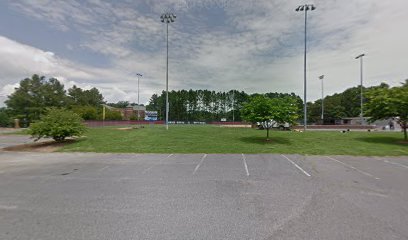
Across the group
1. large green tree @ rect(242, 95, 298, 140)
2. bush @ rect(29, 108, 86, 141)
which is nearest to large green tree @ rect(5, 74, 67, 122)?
bush @ rect(29, 108, 86, 141)

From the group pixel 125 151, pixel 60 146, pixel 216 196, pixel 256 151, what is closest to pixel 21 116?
pixel 60 146

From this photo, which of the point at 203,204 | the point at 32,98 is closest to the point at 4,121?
the point at 32,98

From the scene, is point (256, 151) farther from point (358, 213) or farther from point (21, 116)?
point (21, 116)

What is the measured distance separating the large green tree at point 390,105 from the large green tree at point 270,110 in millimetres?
8302

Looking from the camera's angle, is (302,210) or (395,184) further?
(395,184)

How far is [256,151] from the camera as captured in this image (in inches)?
628

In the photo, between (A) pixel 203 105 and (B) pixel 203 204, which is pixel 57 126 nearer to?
(B) pixel 203 204

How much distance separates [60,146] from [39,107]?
A: 174 feet

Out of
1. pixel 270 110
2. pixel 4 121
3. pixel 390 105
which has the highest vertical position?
pixel 390 105

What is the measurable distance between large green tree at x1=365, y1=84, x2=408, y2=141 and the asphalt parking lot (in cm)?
1388

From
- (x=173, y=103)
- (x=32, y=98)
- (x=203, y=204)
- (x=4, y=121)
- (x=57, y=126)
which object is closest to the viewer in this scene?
(x=203, y=204)

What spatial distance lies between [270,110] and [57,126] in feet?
61.1

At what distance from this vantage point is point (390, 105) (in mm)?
20297

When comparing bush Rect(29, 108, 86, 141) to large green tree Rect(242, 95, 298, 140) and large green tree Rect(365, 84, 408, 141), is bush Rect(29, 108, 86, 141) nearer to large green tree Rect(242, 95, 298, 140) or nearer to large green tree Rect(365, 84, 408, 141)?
large green tree Rect(242, 95, 298, 140)
